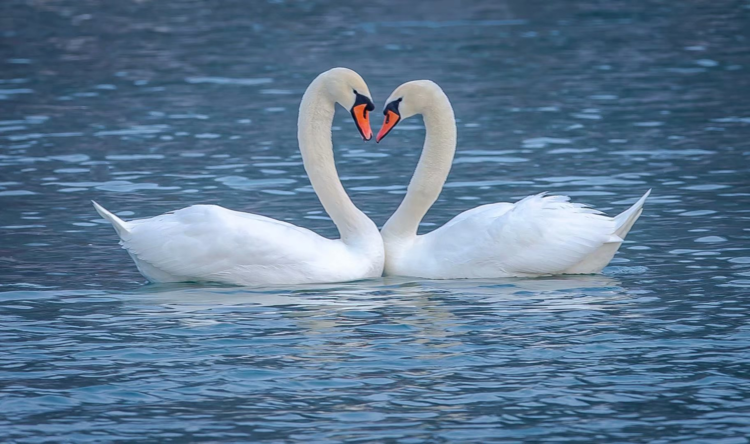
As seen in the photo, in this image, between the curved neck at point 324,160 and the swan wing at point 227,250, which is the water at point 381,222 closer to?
the swan wing at point 227,250

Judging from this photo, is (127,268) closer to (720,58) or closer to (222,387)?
(222,387)

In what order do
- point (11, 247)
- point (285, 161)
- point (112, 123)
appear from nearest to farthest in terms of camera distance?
point (11, 247) < point (285, 161) < point (112, 123)

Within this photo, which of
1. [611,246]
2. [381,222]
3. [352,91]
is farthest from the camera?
[381,222]

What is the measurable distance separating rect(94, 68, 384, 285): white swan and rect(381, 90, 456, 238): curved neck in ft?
1.21

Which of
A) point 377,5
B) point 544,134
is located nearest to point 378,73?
point 544,134

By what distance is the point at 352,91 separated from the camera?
1060 centimetres

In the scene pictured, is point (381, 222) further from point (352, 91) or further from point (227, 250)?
point (227, 250)

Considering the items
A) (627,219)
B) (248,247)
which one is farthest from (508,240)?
(248,247)

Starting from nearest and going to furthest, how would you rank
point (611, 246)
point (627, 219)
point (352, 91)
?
point (627, 219), point (611, 246), point (352, 91)

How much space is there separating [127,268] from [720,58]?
1431 cm

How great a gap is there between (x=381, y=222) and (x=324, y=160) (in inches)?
73.0

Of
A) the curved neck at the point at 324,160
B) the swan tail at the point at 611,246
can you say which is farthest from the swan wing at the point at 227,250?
the swan tail at the point at 611,246

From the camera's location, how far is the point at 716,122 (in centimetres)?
1720

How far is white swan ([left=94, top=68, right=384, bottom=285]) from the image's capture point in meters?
10.2
